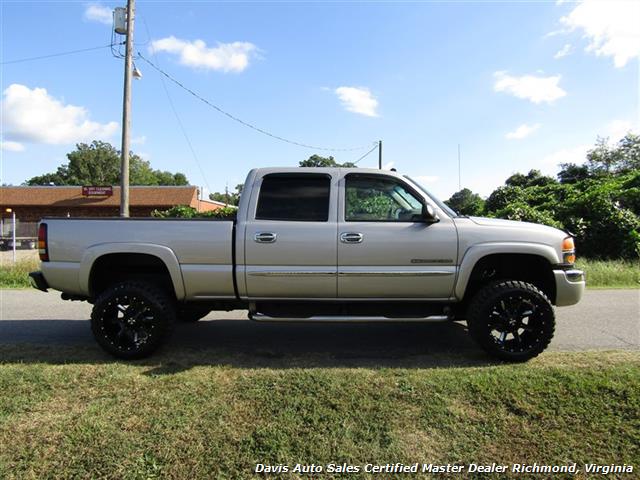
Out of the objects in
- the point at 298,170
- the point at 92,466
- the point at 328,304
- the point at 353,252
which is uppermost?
the point at 298,170

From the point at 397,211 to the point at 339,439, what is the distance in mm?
2429

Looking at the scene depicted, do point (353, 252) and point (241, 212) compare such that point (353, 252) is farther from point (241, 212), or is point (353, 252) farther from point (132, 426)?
point (132, 426)

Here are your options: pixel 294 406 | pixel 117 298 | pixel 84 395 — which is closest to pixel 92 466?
pixel 84 395

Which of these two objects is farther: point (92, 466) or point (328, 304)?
point (328, 304)

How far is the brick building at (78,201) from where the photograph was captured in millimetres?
35469

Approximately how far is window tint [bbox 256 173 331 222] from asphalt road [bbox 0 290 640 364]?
1.48m

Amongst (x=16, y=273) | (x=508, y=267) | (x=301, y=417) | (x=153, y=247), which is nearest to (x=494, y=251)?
(x=508, y=267)

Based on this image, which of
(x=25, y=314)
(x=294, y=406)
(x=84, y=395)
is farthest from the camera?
(x=25, y=314)

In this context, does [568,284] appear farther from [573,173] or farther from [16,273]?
[573,173]

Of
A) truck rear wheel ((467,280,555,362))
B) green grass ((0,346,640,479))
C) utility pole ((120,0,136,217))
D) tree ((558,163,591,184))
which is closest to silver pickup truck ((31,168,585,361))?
truck rear wheel ((467,280,555,362))

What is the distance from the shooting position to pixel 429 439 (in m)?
3.24

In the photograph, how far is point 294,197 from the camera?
486cm

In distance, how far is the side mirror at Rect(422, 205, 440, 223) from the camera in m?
4.60

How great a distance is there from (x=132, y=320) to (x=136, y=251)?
2.32 feet
